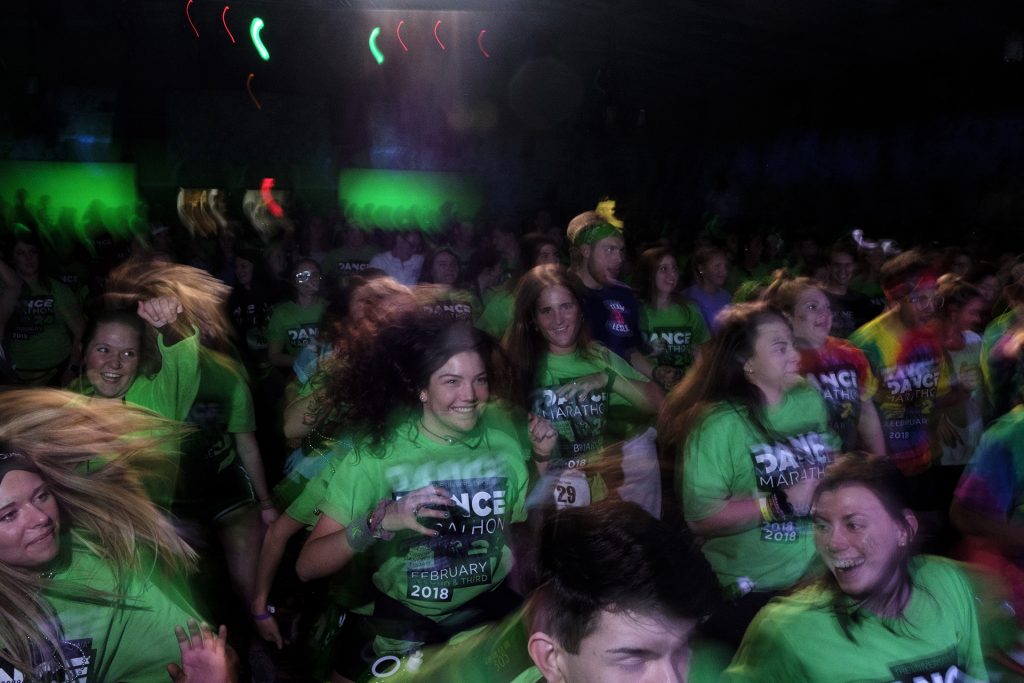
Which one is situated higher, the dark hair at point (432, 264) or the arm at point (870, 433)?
the dark hair at point (432, 264)

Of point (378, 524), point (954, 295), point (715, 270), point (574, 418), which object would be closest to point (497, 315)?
point (574, 418)

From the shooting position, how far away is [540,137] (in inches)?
694

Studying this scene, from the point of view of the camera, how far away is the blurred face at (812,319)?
4023 millimetres

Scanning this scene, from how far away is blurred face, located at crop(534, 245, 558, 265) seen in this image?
580cm

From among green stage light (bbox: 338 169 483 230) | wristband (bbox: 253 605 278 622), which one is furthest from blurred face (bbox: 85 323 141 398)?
green stage light (bbox: 338 169 483 230)

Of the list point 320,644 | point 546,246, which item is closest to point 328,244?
point 546,246

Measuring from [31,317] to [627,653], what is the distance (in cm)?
543

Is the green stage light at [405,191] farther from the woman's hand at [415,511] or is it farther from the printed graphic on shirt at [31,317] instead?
the woman's hand at [415,511]

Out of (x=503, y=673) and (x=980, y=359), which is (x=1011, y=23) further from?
(x=503, y=673)

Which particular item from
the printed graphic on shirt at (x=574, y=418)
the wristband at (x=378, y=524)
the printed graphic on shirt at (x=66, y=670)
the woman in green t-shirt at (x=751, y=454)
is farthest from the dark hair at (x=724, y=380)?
the printed graphic on shirt at (x=66, y=670)

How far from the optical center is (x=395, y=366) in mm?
2889

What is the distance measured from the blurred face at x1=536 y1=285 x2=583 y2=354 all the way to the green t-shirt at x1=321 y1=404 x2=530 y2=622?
1.18 m

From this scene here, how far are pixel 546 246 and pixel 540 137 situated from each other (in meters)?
12.1

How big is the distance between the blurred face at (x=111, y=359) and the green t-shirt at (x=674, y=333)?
279 cm
